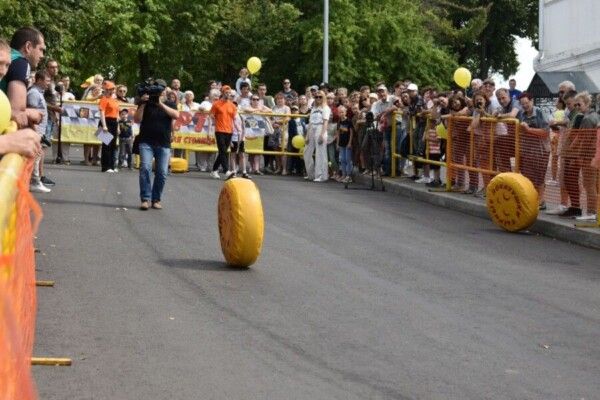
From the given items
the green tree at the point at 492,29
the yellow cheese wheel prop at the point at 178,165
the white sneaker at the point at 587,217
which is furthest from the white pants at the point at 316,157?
the green tree at the point at 492,29

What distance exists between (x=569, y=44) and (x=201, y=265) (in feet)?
77.0

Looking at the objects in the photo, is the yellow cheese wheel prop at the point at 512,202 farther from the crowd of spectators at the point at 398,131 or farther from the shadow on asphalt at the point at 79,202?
the shadow on asphalt at the point at 79,202

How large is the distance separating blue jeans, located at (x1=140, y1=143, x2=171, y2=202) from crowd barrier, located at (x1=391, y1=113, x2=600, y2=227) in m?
4.85

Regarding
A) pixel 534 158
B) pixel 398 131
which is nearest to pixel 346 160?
pixel 398 131

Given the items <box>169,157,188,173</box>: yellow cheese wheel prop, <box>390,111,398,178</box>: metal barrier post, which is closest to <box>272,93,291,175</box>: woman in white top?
<box>169,157,188,173</box>: yellow cheese wheel prop

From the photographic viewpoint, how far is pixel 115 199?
20109mm

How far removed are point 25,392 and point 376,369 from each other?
138 inches

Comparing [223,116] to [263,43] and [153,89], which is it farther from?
[263,43]

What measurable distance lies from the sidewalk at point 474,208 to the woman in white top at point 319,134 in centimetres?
76

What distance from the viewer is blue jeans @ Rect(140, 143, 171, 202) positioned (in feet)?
60.6

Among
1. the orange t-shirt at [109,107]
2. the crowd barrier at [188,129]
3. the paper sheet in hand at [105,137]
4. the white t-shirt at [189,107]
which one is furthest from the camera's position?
the white t-shirt at [189,107]

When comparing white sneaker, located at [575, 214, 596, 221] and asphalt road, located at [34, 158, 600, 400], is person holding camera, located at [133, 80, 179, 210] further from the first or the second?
white sneaker, located at [575, 214, 596, 221]

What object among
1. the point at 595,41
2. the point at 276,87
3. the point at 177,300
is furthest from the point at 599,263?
the point at 276,87

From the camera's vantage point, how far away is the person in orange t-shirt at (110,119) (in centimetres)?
2752
